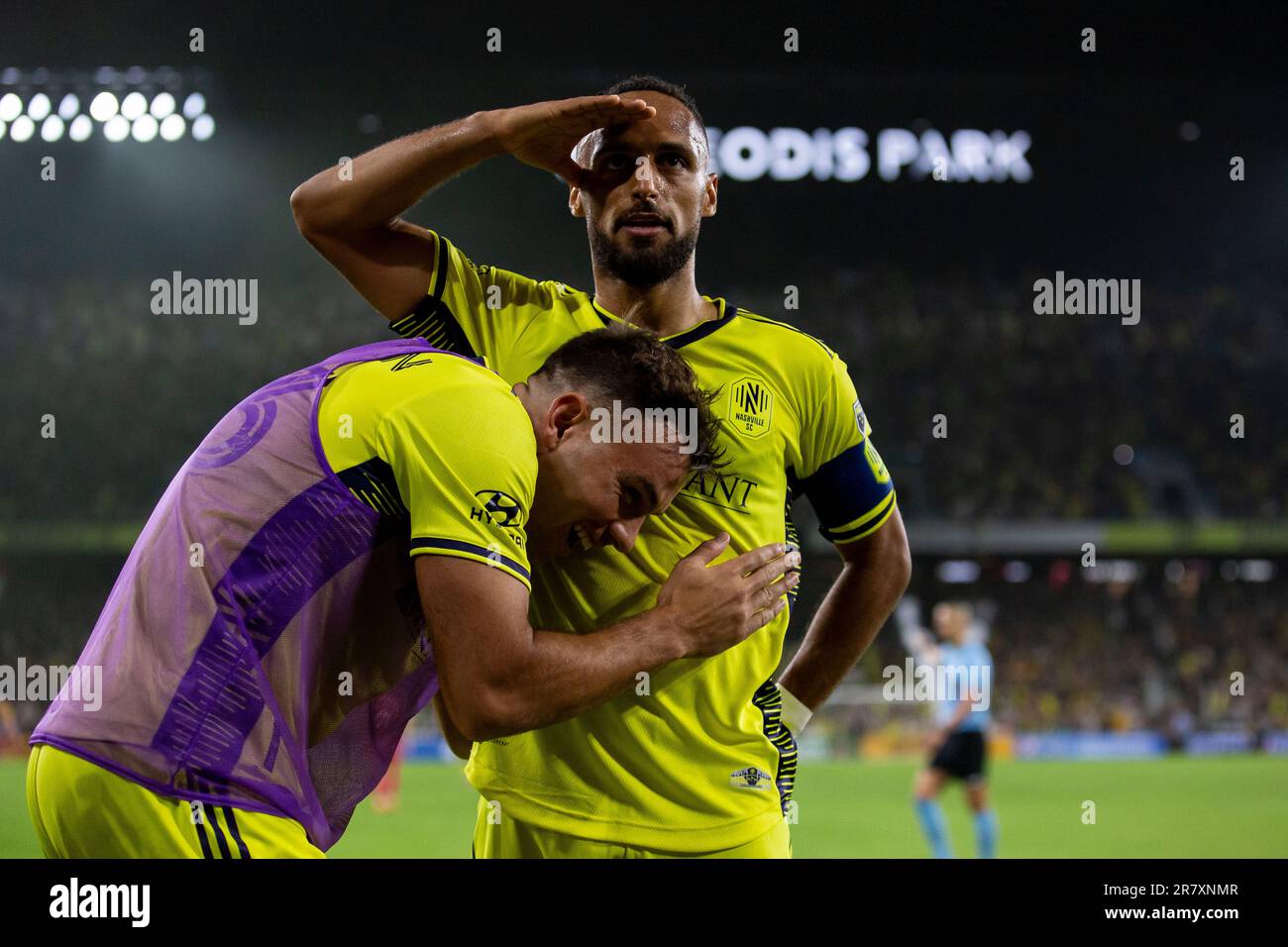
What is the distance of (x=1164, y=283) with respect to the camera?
21344mm

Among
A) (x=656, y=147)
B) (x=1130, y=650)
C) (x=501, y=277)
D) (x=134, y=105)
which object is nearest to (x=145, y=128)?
(x=134, y=105)

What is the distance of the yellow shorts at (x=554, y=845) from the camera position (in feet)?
7.89

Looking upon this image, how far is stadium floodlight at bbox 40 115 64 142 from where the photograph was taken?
15.2 m

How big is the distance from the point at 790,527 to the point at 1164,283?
2110cm

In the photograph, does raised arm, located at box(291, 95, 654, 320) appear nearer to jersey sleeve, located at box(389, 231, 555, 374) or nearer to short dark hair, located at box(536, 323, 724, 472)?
jersey sleeve, located at box(389, 231, 555, 374)

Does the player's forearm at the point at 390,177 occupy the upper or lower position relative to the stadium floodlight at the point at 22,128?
lower

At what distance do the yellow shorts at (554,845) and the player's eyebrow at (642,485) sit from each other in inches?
30.2

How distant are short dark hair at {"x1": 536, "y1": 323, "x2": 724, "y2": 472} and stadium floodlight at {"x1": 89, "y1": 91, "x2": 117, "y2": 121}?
14747 mm

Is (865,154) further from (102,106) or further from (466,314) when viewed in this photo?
(466,314)

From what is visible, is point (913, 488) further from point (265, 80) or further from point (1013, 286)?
point (265, 80)

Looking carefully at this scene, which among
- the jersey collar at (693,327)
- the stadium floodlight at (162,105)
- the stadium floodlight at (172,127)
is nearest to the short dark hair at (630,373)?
the jersey collar at (693,327)

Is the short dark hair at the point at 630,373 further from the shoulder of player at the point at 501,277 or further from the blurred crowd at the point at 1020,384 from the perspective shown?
the blurred crowd at the point at 1020,384

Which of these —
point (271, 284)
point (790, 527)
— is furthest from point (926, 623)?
point (790, 527)

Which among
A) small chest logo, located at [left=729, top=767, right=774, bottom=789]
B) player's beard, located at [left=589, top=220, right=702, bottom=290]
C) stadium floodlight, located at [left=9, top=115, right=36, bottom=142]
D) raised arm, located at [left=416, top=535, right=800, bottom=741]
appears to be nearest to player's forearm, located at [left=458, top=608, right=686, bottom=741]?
raised arm, located at [left=416, top=535, right=800, bottom=741]
